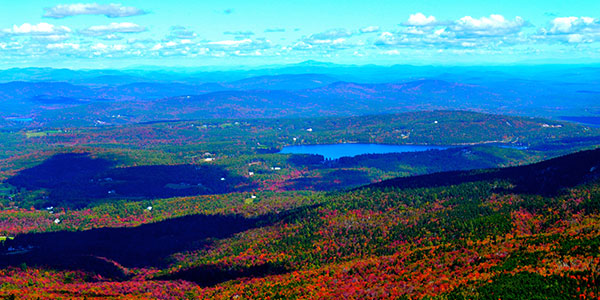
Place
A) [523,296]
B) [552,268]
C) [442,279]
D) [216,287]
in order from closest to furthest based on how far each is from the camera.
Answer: [523,296] < [552,268] < [442,279] < [216,287]

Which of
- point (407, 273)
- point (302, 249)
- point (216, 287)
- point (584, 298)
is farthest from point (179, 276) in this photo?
point (584, 298)

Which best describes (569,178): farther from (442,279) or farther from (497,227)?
(442,279)

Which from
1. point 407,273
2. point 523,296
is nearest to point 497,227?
point 407,273

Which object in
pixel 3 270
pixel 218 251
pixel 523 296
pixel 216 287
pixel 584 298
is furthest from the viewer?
pixel 218 251

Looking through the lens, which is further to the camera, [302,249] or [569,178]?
[569,178]

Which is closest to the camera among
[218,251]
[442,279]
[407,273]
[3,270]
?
[442,279]

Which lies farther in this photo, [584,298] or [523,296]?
[523,296]

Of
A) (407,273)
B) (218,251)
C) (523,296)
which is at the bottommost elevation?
(218,251)

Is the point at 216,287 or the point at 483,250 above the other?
the point at 483,250

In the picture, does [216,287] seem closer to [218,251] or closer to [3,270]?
[218,251]
